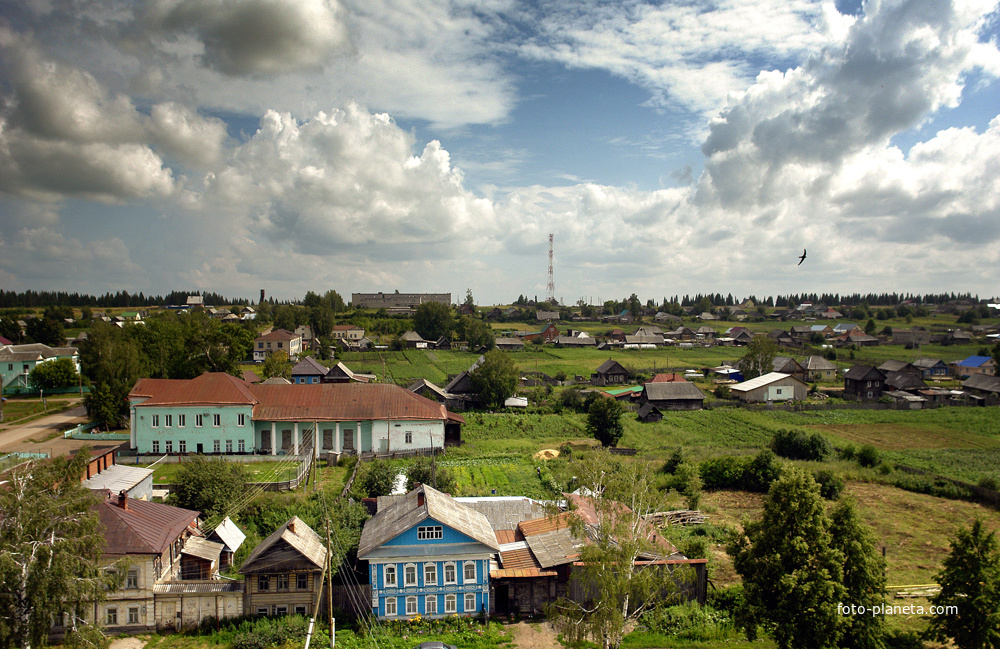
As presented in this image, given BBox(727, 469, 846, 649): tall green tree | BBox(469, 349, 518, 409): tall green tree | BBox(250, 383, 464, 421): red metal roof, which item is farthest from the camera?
BBox(469, 349, 518, 409): tall green tree

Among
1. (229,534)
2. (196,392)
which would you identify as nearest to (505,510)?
(229,534)

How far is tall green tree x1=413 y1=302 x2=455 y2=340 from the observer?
344 ft

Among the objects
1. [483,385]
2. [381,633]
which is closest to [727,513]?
[381,633]

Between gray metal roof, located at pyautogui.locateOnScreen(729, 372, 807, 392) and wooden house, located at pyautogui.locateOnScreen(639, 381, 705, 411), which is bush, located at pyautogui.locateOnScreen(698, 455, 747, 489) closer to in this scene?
wooden house, located at pyautogui.locateOnScreen(639, 381, 705, 411)

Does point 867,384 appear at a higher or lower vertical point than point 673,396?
higher

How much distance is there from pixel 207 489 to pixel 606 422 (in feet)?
81.7

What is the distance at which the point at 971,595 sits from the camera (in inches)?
574

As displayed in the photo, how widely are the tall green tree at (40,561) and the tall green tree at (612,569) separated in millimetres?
12151

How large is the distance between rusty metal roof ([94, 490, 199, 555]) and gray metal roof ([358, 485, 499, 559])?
20.4 feet

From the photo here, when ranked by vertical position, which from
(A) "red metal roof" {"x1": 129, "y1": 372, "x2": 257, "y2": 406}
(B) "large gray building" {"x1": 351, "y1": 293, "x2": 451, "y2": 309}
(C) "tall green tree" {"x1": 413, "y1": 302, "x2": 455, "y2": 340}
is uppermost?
(B) "large gray building" {"x1": 351, "y1": 293, "x2": 451, "y2": 309}

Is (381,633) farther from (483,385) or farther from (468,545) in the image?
(483,385)

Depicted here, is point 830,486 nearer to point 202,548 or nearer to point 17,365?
point 202,548

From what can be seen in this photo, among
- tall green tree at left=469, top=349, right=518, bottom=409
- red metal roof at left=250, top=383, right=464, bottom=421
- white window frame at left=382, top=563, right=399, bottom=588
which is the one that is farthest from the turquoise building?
white window frame at left=382, top=563, right=399, bottom=588

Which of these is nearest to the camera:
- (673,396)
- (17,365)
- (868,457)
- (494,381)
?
(868,457)
